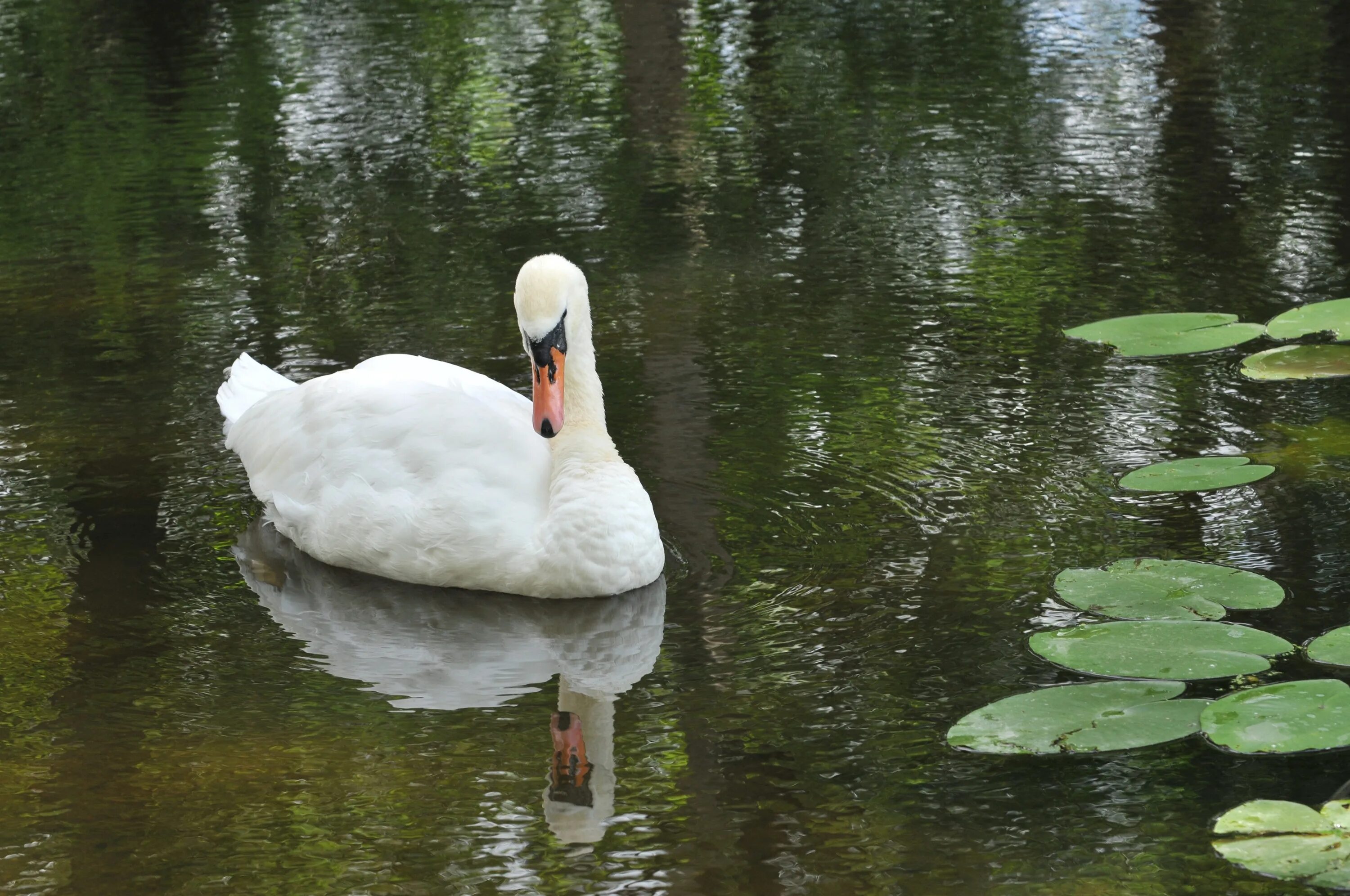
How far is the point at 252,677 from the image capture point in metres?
5.34

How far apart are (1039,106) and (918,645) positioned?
869 centimetres

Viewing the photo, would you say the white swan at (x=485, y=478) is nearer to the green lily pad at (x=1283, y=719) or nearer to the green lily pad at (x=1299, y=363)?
the green lily pad at (x=1283, y=719)

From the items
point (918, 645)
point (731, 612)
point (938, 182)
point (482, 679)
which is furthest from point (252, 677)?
point (938, 182)

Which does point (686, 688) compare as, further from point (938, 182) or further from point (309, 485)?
point (938, 182)

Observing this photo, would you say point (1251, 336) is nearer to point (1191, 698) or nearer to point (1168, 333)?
point (1168, 333)

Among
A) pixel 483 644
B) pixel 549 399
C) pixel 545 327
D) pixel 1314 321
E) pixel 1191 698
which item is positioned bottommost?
pixel 483 644

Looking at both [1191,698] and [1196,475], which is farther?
[1196,475]

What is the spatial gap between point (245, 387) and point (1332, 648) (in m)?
4.37

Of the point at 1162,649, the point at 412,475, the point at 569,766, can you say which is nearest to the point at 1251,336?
the point at 1162,649

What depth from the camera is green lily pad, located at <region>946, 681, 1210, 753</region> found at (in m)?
4.44

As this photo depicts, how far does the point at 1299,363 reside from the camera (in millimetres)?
7406

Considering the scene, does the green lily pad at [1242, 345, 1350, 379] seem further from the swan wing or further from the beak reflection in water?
the beak reflection in water

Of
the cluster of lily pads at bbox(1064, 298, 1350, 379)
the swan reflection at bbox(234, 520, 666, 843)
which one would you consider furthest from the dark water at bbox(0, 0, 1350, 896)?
the cluster of lily pads at bbox(1064, 298, 1350, 379)

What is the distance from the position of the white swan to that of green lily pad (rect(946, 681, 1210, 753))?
4.98 ft
